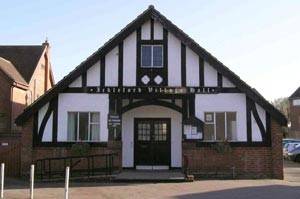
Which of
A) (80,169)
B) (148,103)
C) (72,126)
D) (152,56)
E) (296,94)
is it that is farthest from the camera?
(296,94)

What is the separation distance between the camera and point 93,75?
22.8 metres

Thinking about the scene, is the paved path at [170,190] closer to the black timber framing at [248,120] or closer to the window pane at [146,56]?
the black timber framing at [248,120]

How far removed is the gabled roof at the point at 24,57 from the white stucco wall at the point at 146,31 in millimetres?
18288

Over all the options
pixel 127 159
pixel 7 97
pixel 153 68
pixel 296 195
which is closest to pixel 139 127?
pixel 127 159

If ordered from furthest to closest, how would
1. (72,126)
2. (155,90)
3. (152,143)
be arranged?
(152,143) → (72,126) → (155,90)

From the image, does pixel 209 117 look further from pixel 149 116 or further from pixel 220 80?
pixel 149 116

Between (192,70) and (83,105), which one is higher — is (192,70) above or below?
above

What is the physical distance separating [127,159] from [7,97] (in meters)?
15.0

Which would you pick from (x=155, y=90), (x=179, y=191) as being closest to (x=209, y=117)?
(x=155, y=90)

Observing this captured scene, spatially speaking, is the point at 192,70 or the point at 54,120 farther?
the point at 192,70

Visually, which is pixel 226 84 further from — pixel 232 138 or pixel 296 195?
pixel 296 195

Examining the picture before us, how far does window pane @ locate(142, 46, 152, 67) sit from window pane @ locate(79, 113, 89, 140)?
3698 mm

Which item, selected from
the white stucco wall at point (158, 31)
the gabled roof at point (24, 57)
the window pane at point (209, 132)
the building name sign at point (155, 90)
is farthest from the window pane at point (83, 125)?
the gabled roof at point (24, 57)

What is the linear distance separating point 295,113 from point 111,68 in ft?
165
